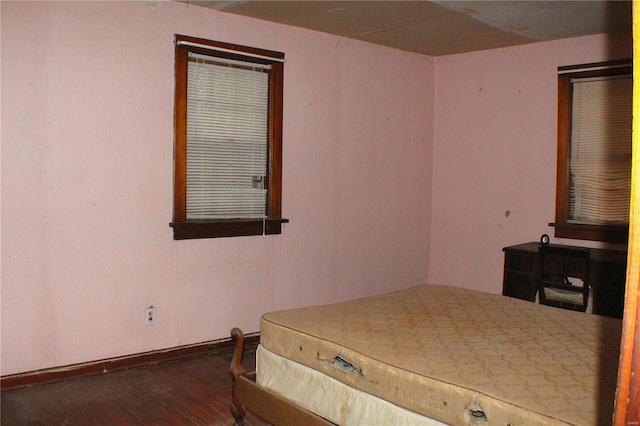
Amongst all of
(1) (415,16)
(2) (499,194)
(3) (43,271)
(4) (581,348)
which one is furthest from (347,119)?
(4) (581,348)

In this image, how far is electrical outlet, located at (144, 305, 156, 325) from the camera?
3893 mm

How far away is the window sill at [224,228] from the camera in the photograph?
4000 millimetres

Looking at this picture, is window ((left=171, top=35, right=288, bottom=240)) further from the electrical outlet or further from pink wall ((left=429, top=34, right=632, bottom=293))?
pink wall ((left=429, top=34, right=632, bottom=293))

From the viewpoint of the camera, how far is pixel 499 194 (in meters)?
5.18

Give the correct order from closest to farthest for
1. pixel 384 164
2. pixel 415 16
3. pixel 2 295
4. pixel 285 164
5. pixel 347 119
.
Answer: pixel 2 295
pixel 415 16
pixel 285 164
pixel 347 119
pixel 384 164

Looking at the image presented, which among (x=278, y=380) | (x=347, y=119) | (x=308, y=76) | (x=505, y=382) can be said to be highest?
(x=308, y=76)

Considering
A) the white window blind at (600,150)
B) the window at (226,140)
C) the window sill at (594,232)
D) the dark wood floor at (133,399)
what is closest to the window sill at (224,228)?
the window at (226,140)

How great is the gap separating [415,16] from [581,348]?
8.56ft

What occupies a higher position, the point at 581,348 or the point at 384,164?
the point at 384,164

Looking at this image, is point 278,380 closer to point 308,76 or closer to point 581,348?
point 581,348

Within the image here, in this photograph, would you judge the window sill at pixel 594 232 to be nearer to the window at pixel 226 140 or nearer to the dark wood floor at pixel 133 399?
the window at pixel 226 140

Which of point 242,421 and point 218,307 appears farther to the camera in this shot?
point 218,307

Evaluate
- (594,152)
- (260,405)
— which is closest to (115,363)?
(260,405)

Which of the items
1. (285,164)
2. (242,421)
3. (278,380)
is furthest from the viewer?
(285,164)
